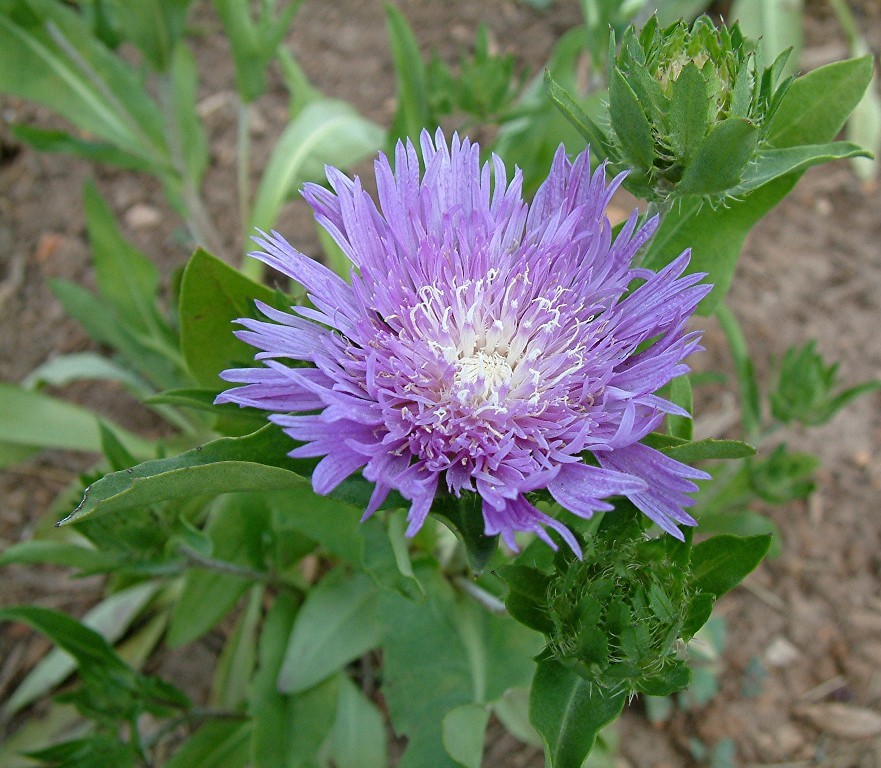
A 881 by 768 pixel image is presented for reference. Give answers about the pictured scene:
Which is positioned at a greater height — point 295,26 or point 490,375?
point 295,26

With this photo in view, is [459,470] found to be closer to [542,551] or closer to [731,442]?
[542,551]

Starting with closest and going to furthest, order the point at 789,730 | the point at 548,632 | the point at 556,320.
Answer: the point at 548,632
the point at 556,320
the point at 789,730

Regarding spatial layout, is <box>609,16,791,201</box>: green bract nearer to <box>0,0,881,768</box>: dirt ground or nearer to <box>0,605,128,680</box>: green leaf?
<box>0,605,128,680</box>: green leaf

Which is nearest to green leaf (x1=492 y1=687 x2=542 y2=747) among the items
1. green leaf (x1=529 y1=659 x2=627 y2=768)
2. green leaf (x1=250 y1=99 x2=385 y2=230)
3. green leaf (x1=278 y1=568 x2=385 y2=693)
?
green leaf (x1=278 y1=568 x2=385 y2=693)

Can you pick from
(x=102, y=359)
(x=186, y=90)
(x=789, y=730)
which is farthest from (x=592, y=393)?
(x=186, y=90)

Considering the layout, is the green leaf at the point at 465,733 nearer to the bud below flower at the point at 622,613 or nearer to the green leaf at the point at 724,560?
the bud below flower at the point at 622,613

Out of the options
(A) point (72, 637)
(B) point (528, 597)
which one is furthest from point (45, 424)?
(B) point (528, 597)

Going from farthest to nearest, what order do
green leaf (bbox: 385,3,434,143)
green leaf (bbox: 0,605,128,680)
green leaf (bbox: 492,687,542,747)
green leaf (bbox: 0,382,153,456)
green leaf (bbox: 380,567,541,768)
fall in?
green leaf (bbox: 0,382,153,456) → green leaf (bbox: 385,3,434,143) → green leaf (bbox: 492,687,542,747) → green leaf (bbox: 0,605,128,680) → green leaf (bbox: 380,567,541,768)
